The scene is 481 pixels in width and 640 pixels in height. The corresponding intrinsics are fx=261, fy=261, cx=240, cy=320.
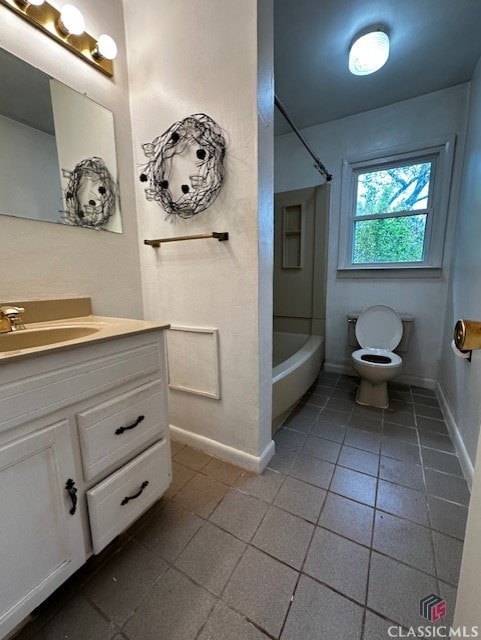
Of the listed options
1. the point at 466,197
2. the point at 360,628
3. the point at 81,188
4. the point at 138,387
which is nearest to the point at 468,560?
the point at 360,628

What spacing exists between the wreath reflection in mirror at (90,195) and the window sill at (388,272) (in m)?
2.12

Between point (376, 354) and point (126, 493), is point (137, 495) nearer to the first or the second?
point (126, 493)

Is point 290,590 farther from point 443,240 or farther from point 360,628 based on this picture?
point 443,240

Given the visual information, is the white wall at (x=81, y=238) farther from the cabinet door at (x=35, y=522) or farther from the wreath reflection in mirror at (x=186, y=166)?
the cabinet door at (x=35, y=522)

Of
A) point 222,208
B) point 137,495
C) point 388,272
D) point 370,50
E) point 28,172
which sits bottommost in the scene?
point 137,495

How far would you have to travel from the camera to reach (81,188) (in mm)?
1314

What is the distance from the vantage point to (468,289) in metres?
1.62

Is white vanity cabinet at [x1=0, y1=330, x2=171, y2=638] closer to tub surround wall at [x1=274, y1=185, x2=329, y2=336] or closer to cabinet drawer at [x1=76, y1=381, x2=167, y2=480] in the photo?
cabinet drawer at [x1=76, y1=381, x2=167, y2=480]

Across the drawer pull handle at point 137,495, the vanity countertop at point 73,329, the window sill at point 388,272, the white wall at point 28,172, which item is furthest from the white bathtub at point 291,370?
the white wall at point 28,172

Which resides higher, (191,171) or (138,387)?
(191,171)

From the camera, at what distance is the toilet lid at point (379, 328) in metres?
2.35

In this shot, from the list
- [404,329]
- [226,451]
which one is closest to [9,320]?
[226,451]

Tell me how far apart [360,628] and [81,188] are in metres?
2.04

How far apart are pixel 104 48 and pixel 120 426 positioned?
1738 mm
